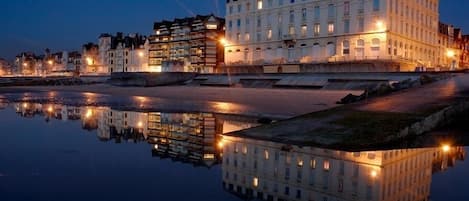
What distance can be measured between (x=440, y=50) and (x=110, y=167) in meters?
93.5

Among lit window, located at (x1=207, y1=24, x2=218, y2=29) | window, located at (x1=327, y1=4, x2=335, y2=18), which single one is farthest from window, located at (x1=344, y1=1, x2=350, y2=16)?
lit window, located at (x1=207, y1=24, x2=218, y2=29)

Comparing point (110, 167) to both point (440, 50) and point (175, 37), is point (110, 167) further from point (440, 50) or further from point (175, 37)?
point (175, 37)

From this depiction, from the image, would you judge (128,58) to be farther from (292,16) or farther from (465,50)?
(465,50)

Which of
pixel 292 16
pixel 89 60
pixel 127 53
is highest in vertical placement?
pixel 292 16

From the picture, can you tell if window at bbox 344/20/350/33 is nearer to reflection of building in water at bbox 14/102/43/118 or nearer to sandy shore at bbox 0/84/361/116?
sandy shore at bbox 0/84/361/116

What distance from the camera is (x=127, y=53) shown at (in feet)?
456

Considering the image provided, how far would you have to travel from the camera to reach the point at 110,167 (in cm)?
902

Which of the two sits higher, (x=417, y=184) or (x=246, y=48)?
(x=246, y=48)

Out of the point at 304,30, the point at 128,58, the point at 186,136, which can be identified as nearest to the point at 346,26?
the point at 304,30

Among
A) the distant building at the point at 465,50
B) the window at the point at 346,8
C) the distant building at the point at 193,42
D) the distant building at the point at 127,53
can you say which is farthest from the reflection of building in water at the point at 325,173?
the distant building at the point at 127,53

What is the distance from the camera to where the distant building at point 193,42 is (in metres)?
108

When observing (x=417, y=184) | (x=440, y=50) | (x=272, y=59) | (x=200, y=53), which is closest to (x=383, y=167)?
(x=417, y=184)

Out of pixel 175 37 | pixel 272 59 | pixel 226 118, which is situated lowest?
pixel 226 118

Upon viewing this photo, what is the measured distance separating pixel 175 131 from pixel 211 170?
6568 millimetres
